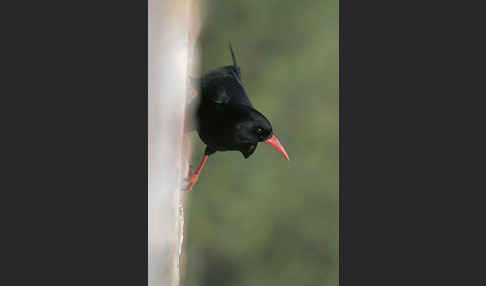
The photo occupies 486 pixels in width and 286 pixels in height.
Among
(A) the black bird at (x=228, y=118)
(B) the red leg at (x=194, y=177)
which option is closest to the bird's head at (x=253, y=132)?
(A) the black bird at (x=228, y=118)

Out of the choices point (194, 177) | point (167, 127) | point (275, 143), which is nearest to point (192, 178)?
point (194, 177)

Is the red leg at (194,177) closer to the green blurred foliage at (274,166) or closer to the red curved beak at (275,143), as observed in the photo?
the green blurred foliage at (274,166)

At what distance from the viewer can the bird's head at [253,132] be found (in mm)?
1724

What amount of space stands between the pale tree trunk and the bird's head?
0.62 feet

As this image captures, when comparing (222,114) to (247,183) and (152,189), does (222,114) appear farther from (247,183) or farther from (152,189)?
(152,189)

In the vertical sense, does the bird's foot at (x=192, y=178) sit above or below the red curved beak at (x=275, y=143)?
below

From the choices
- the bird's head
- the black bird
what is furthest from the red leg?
Answer: the bird's head

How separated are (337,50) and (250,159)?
0.51 m

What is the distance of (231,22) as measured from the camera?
1.68m

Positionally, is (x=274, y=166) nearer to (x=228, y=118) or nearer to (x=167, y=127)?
(x=228, y=118)

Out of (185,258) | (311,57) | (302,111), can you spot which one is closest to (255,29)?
(311,57)

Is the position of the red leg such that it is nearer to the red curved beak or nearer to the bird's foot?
the bird's foot

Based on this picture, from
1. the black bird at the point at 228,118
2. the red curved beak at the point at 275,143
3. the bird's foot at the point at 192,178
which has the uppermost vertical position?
the black bird at the point at 228,118

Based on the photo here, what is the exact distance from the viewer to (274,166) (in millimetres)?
1761
